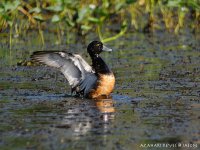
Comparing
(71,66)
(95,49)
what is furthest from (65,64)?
(95,49)

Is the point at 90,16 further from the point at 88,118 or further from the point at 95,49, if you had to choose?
the point at 88,118

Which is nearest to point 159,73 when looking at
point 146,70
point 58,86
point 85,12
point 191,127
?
point 146,70

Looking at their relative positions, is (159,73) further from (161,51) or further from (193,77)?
(161,51)

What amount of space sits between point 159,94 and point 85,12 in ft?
17.8

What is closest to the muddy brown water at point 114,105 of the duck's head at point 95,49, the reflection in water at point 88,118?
the reflection in water at point 88,118

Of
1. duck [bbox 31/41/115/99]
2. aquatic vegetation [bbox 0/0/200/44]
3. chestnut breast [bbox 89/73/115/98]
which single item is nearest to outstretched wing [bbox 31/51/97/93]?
duck [bbox 31/41/115/99]

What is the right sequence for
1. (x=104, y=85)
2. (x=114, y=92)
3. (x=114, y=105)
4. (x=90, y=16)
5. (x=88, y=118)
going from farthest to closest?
1. (x=90, y=16)
2. (x=114, y=92)
3. (x=104, y=85)
4. (x=114, y=105)
5. (x=88, y=118)

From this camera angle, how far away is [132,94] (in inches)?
419

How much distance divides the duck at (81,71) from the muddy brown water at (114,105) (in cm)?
26

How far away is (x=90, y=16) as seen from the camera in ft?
63.0

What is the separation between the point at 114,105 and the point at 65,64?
56.1 inches

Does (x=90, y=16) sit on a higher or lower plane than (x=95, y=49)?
higher

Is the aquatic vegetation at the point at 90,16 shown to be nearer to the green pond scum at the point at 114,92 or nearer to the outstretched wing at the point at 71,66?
the green pond scum at the point at 114,92

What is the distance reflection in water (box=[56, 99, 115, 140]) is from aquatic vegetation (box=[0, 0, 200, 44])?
5176 millimetres
